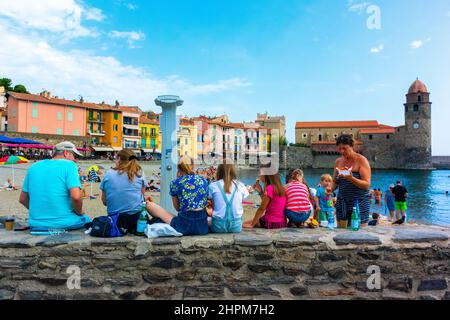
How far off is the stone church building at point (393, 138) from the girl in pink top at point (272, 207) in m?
83.3

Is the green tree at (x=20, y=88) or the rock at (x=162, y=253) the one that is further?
the green tree at (x=20, y=88)

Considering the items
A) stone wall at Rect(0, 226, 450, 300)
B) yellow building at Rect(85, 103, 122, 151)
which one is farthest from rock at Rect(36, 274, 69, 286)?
yellow building at Rect(85, 103, 122, 151)

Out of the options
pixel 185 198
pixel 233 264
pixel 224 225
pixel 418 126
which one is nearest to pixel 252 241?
pixel 233 264

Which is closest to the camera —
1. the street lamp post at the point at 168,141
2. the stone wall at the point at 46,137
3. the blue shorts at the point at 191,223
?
the blue shorts at the point at 191,223

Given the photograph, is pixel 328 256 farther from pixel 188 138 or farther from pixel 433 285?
pixel 188 138

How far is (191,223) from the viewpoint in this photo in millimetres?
3455

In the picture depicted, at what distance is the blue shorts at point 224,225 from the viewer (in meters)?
3.60

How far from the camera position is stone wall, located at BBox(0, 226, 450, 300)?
10.3ft

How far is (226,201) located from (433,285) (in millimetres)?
2375

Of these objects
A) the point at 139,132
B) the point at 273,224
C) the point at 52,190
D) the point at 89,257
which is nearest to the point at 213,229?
the point at 273,224

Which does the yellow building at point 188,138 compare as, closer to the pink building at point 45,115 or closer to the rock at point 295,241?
the pink building at point 45,115

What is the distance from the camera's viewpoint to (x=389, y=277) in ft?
10.9

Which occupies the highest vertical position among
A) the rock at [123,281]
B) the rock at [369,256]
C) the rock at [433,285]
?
the rock at [369,256]

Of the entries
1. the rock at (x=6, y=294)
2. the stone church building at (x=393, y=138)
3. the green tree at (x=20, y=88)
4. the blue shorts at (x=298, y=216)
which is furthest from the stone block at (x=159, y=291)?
the stone church building at (x=393, y=138)
